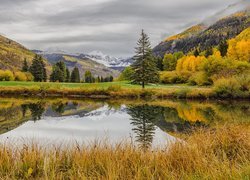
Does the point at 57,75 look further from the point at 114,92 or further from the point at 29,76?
the point at 114,92

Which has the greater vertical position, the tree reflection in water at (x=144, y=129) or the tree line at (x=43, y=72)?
the tree line at (x=43, y=72)

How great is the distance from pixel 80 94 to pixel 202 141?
158 feet

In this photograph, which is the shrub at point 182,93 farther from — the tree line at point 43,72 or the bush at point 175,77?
the tree line at point 43,72

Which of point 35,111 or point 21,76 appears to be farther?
point 21,76

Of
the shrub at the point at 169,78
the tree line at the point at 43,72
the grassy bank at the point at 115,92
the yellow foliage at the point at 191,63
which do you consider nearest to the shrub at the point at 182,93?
the grassy bank at the point at 115,92

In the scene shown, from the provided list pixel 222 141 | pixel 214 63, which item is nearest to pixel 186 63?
pixel 214 63

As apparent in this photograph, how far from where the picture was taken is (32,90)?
58250mm

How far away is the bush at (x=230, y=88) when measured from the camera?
1850 inches

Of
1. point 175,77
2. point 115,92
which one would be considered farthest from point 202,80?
point 115,92

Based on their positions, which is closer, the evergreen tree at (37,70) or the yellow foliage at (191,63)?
the evergreen tree at (37,70)

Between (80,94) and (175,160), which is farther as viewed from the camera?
(80,94)

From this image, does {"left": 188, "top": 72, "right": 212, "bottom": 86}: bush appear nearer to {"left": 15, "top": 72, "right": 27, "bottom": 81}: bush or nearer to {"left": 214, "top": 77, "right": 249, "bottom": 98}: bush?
{"left": 214, "top": 77, "right": 249, "bottom": 98}: bush

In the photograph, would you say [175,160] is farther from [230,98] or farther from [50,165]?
[230,98]

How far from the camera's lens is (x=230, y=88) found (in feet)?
157
